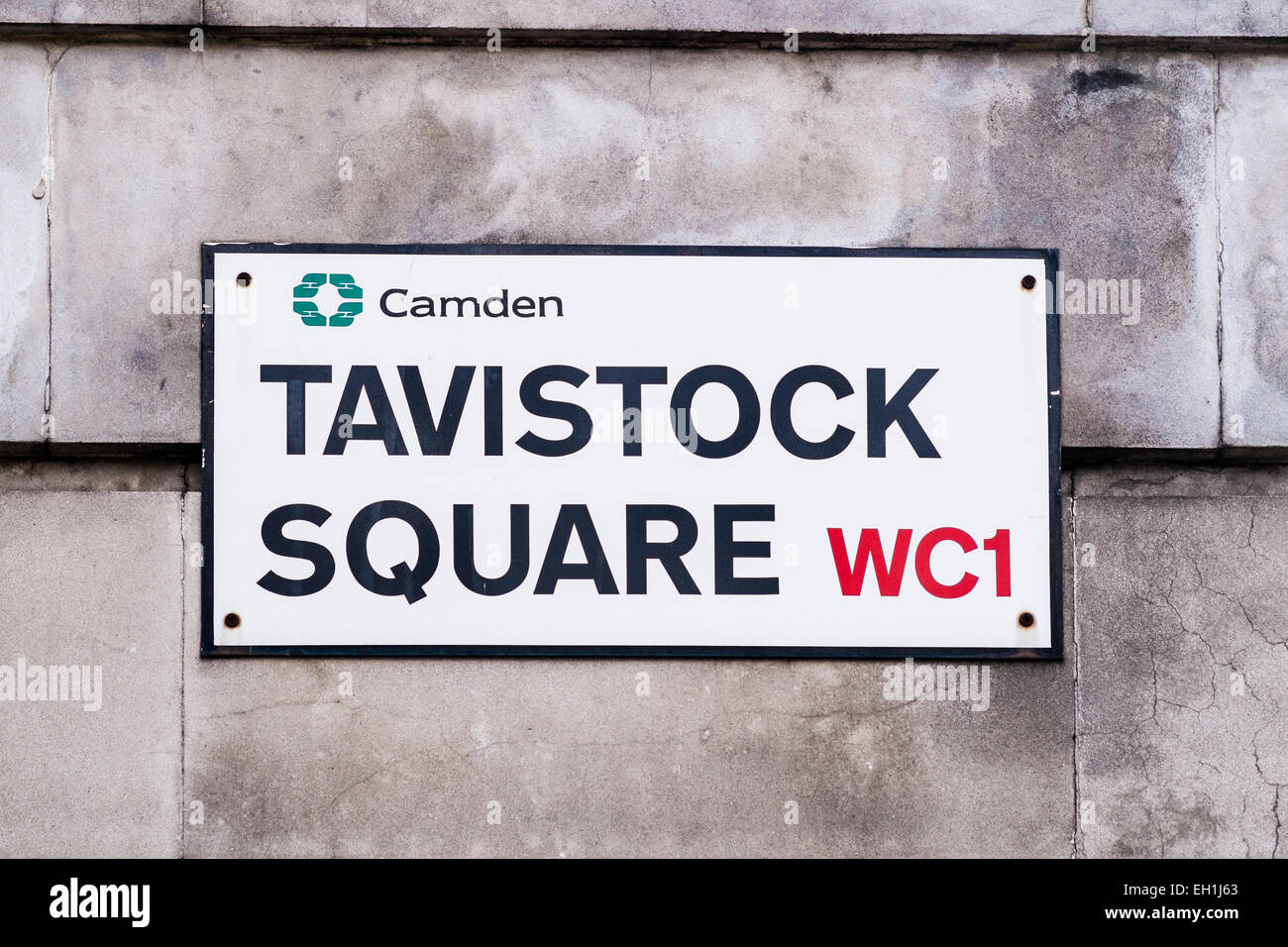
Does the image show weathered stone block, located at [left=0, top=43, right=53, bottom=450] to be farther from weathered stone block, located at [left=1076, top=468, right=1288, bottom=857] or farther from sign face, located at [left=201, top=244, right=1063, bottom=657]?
weathered stone block, located at [left=1076, top=468, right=1288, bottom=857]

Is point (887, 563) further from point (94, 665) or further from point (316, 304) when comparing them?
point (94, 665)

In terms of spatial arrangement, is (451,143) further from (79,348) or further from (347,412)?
(79,348)

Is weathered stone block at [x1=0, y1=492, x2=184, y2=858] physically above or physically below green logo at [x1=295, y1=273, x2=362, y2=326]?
below

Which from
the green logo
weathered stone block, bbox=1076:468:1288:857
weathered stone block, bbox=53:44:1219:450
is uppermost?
weathered stone block, bbox=53:44:1219:450

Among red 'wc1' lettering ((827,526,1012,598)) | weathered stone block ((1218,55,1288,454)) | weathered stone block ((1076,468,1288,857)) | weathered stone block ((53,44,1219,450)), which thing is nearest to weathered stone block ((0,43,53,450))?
weathered stone block ((53,44,1219,450))

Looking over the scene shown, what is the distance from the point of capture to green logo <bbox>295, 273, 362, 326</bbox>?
4043mm

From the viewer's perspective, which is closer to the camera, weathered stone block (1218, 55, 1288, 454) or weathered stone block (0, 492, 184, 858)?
weathered stone block (0, 492, 184, 858)

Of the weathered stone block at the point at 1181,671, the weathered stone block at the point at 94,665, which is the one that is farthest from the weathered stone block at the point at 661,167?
the weathered stone block at the point at 94,665

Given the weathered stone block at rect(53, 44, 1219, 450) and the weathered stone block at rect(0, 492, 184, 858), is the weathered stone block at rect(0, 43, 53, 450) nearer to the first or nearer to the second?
the weathered stone block at rect(53, 44, 1219, 450)

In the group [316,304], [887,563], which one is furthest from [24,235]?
[887,563]

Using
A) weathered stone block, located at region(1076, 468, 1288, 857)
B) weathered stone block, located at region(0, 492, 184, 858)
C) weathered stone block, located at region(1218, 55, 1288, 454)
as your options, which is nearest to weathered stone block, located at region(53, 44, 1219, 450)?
weathered stone block, located at region(1218, 55, 1288, 454)

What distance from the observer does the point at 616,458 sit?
4039mm

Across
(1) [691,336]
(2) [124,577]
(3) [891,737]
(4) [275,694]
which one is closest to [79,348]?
(2) [124,577]

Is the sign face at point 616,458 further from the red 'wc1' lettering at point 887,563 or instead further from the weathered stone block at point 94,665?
the weathered stone block at point 94,665
